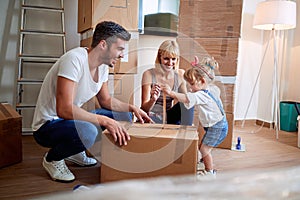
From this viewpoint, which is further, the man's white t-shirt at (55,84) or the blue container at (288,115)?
the blue container at (288,115)

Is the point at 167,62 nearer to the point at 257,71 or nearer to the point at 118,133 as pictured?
the point at 118,133

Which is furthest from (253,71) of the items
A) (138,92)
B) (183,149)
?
(183,149)

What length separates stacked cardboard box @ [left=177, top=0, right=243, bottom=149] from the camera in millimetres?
2406

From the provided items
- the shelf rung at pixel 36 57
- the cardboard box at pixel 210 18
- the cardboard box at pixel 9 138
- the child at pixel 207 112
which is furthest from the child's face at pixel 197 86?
the shelf rung at pixel 36 57

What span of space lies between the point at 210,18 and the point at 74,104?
1415 millimetres

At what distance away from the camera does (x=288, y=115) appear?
316cm

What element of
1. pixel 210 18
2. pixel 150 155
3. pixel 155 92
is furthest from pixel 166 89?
pixel 210 18

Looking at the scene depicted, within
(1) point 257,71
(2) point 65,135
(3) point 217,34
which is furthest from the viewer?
(1) point 257,71

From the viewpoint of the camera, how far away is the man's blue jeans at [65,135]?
1.55 metres

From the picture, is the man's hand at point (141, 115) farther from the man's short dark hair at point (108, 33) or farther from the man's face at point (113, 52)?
the man's short dark hair at point (108, 33)

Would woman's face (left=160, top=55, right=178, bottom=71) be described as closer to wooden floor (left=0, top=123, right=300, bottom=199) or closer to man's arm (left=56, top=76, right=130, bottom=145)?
man's arm (left=56, top=76, right=130, bottom=145)

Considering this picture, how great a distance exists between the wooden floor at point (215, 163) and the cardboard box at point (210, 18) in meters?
0.96

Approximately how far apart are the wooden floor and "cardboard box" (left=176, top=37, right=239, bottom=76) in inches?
26.7

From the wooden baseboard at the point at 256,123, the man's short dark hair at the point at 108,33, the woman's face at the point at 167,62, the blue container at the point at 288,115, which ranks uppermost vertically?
the man's short dark hair at the point at 108,33
